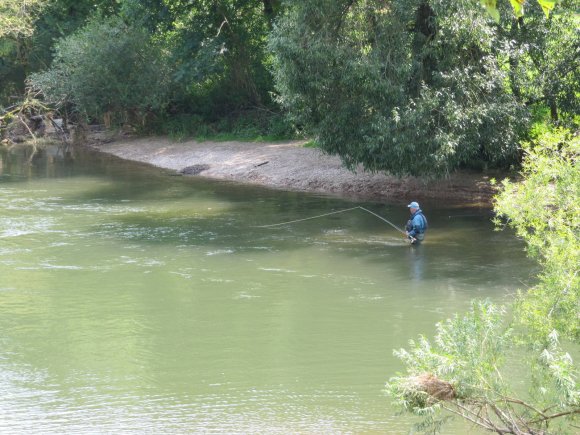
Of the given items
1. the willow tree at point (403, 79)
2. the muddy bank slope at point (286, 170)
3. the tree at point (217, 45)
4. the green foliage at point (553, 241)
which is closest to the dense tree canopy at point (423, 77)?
the willow tree at point (403, 79)

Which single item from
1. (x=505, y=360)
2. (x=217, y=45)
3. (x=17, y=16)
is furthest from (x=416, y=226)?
(x=17, y=16)

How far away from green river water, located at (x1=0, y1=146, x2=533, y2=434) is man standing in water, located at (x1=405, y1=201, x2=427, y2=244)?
48cm

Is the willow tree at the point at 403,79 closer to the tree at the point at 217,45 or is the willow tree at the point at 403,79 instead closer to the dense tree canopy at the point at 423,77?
the dense tree canopy at the point at 423,77

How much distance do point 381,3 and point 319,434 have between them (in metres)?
14.5

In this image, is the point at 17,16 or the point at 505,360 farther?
the point at 17,16

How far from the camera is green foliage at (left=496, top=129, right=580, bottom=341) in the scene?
25.8 ft

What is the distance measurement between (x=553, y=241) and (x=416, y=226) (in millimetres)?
10870

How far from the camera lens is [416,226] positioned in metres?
19.4

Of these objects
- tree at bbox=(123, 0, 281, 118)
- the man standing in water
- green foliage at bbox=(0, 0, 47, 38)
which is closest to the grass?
tree at bbox=(123, 0, 281, 118)

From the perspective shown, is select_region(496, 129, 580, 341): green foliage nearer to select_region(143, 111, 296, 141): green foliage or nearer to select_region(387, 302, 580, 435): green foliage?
select_region(387, 302, 580, 435): green foliage

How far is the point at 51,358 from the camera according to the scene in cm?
1300

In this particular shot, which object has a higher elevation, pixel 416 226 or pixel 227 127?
pixel 227 127

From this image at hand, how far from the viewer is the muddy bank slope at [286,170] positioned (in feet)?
84.6

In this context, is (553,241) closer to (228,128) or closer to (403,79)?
(403,79)
